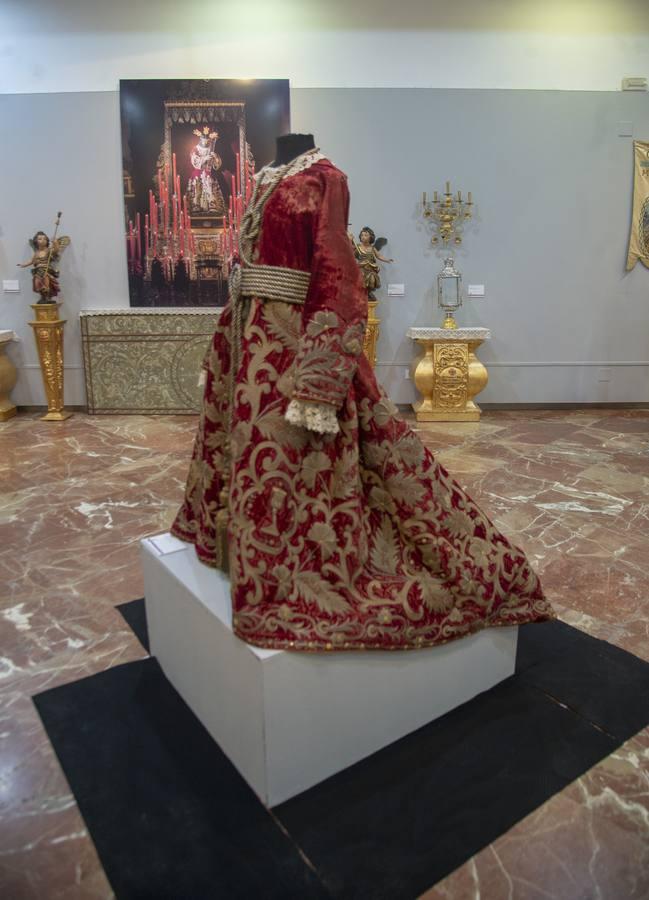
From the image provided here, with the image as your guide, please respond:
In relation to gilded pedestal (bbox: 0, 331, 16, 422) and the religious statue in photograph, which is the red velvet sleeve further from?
gilded pedestal (bbox: 0, 331, 16, 422)

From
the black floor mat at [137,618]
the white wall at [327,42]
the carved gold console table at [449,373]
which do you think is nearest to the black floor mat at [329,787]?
the black floor mat at [137,618]

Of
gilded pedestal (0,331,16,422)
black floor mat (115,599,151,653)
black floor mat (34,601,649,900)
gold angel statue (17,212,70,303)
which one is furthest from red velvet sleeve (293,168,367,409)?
gilded pedestal (0,331,16,422)

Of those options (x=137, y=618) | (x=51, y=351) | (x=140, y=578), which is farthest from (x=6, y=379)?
(x=137, y=618)

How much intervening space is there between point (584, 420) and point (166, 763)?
188 inches

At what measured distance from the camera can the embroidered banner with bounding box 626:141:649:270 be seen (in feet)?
18.3

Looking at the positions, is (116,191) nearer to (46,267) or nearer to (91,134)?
(91,134)

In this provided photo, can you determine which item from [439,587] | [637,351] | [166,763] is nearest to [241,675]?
[166,763]

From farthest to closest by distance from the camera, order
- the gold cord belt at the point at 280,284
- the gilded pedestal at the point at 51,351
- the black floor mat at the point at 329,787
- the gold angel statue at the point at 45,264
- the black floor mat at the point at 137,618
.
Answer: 1. the gilded pedestal at the point at 51,351
2. the gold angel statue at the point at 45,264
3. the black floor mat at the point at 137,618
4. the gold cord belt at the point at 280,284
5. the black floor mat at the point at 329,787

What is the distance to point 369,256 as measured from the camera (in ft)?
17.4

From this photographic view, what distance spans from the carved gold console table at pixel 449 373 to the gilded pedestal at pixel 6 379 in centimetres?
325

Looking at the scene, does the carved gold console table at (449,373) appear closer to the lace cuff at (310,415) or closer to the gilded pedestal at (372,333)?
the gilded pedestal at (372,333)

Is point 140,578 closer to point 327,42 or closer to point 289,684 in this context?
point 289,684

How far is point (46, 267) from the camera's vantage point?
17.3ft

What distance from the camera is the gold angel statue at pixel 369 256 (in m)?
5.31
